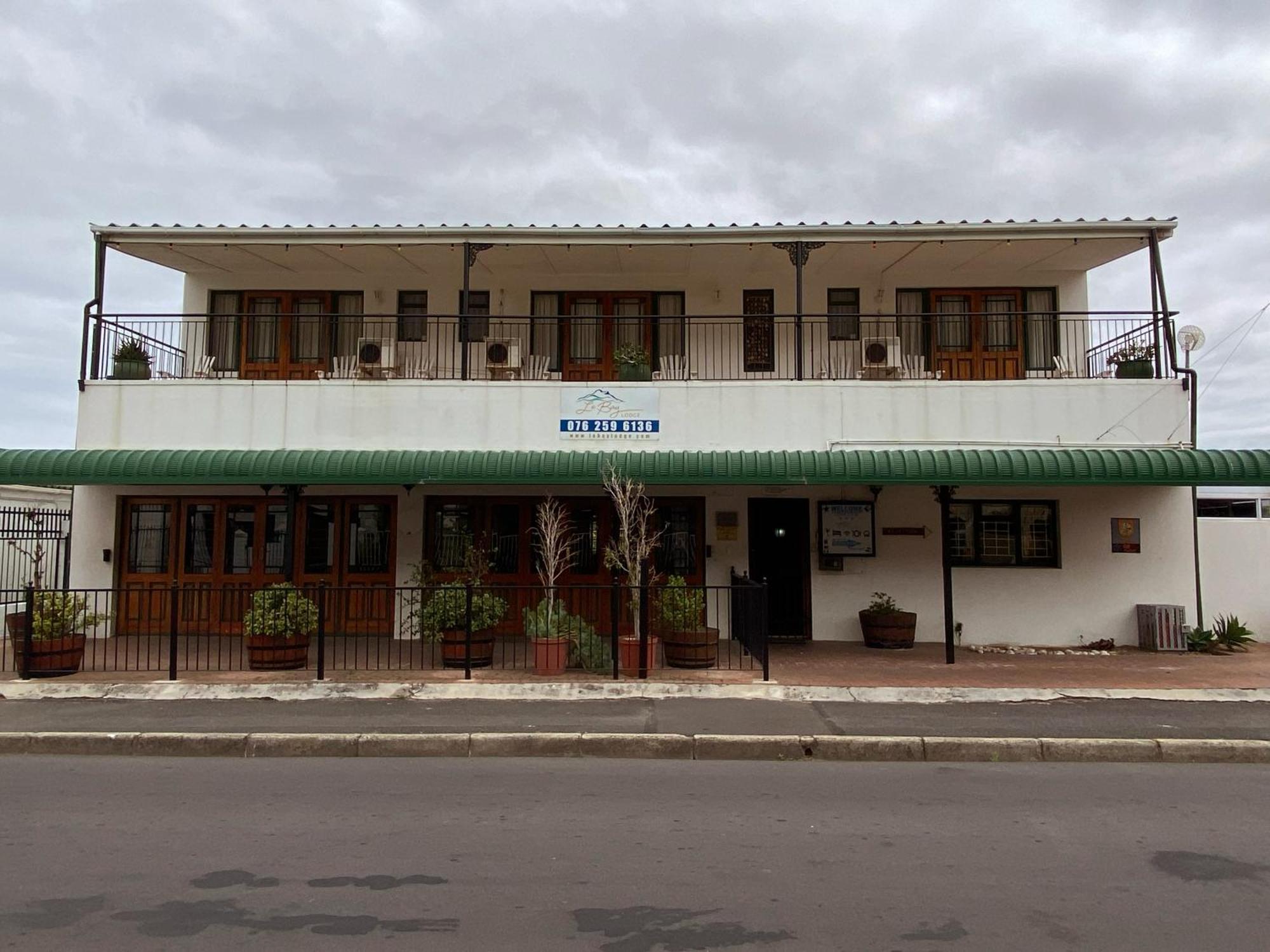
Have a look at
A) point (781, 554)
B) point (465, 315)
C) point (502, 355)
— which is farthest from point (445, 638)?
point (781, 554)

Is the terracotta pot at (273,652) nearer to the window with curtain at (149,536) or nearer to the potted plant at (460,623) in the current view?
the potted plant at (460,623)

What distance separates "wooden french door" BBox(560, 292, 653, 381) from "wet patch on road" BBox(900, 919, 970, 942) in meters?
11.5

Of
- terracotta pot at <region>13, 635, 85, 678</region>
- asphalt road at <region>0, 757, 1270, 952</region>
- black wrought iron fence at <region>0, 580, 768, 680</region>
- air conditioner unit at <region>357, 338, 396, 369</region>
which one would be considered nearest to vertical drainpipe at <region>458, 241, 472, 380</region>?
air conditioner unit at <region>357, 338, 396, 369</region>

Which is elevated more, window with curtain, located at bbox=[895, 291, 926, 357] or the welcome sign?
window with curtain, located at bbox=[895, 291, 926, 357]

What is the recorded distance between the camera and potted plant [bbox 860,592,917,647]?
13.1m

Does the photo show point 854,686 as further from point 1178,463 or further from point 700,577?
point 1178,463

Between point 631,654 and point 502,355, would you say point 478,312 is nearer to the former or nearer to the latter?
point 502,355

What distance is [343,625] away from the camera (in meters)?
13.8

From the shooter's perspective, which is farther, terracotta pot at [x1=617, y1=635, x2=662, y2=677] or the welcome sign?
the welcome sign

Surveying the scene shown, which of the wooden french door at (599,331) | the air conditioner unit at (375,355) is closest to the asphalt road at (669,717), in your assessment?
the air conditioner unit at (375,355)

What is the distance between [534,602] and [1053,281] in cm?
1053

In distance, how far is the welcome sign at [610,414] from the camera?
13.1 m

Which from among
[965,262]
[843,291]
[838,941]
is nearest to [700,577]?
[843,291]

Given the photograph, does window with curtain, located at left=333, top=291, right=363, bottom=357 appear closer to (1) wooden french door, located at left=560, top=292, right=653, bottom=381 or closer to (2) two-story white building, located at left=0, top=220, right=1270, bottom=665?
(2) two-story white building, located at left=0, top=220, right=1270, bottom=665
